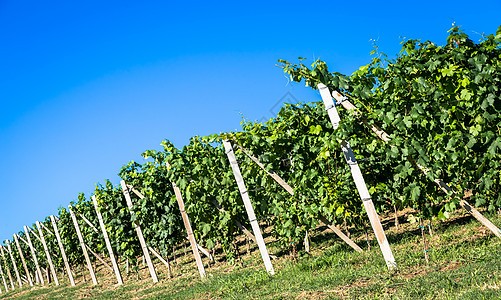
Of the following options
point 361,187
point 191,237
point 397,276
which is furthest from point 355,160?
point 191,237

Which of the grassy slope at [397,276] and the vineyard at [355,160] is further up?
the vineyard at [355,160]

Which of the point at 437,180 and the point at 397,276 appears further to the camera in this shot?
the point at 437,180

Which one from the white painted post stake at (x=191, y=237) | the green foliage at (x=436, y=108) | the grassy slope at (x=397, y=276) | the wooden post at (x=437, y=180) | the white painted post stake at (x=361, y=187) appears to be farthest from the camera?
the white painted post stake at (x=191, y=237)

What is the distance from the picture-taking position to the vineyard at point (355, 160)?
5023 millimetres

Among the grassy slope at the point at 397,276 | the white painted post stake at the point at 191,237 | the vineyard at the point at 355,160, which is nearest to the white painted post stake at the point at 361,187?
the vineyard at the point at 355,160

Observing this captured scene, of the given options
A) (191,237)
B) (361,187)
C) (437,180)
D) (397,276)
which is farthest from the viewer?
(191,237)

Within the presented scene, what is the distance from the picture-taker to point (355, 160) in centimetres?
550

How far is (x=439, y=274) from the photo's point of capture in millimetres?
4473

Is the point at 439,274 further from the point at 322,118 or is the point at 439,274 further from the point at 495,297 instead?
the point at 322,118

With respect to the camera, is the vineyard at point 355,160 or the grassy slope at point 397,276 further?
the vineyard at point 355,160

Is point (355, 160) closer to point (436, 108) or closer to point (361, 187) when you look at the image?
point (361, 187)

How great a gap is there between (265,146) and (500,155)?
3.77 metres

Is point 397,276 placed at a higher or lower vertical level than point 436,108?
lower

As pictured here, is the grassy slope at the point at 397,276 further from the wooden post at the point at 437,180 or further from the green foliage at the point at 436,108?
the green foliage at the point at 436,108
